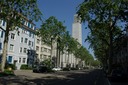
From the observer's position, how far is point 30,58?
80.1 metres

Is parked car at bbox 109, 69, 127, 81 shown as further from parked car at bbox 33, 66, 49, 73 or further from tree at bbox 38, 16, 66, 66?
tree at bbox 38, 16, 66, 66

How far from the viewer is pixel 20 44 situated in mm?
71125

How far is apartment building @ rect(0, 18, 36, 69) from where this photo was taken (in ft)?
214

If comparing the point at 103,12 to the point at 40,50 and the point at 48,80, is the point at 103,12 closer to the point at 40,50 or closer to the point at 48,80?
the point at 48,80

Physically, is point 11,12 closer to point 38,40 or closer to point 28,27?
point 28,27

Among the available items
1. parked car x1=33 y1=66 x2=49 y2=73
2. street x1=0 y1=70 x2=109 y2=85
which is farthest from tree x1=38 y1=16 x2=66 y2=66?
street x1=0 y1=70 x2=109 y2=85

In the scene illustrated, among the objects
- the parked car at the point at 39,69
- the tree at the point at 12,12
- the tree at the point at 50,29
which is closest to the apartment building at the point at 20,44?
the tree at the point at 50,29

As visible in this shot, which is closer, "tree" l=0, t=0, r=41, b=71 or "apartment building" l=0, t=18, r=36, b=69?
"tree" l=0, t=0, r=41, b=71

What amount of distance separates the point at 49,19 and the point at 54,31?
12.2 feet

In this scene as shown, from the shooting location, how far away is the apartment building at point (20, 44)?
6531cm

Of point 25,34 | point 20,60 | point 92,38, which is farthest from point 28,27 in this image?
point 92,38

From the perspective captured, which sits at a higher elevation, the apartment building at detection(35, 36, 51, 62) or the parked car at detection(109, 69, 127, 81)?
the apartment building at detection(35, 36, 51, 62)

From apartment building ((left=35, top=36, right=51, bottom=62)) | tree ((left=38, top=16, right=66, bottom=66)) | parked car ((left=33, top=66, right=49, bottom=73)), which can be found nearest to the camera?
parked car ((left=33, top=66, right=49, bottom=73))

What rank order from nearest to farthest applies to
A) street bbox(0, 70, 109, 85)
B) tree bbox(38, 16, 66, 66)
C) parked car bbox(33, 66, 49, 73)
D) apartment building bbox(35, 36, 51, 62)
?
Answer: street bbox(0, 70, 109, 85) < parked car bbox(33, 66, 49, 73) < tree bbox(38, 16, 66, 66) < apartment building bbox(35, 36, 51, 62)
